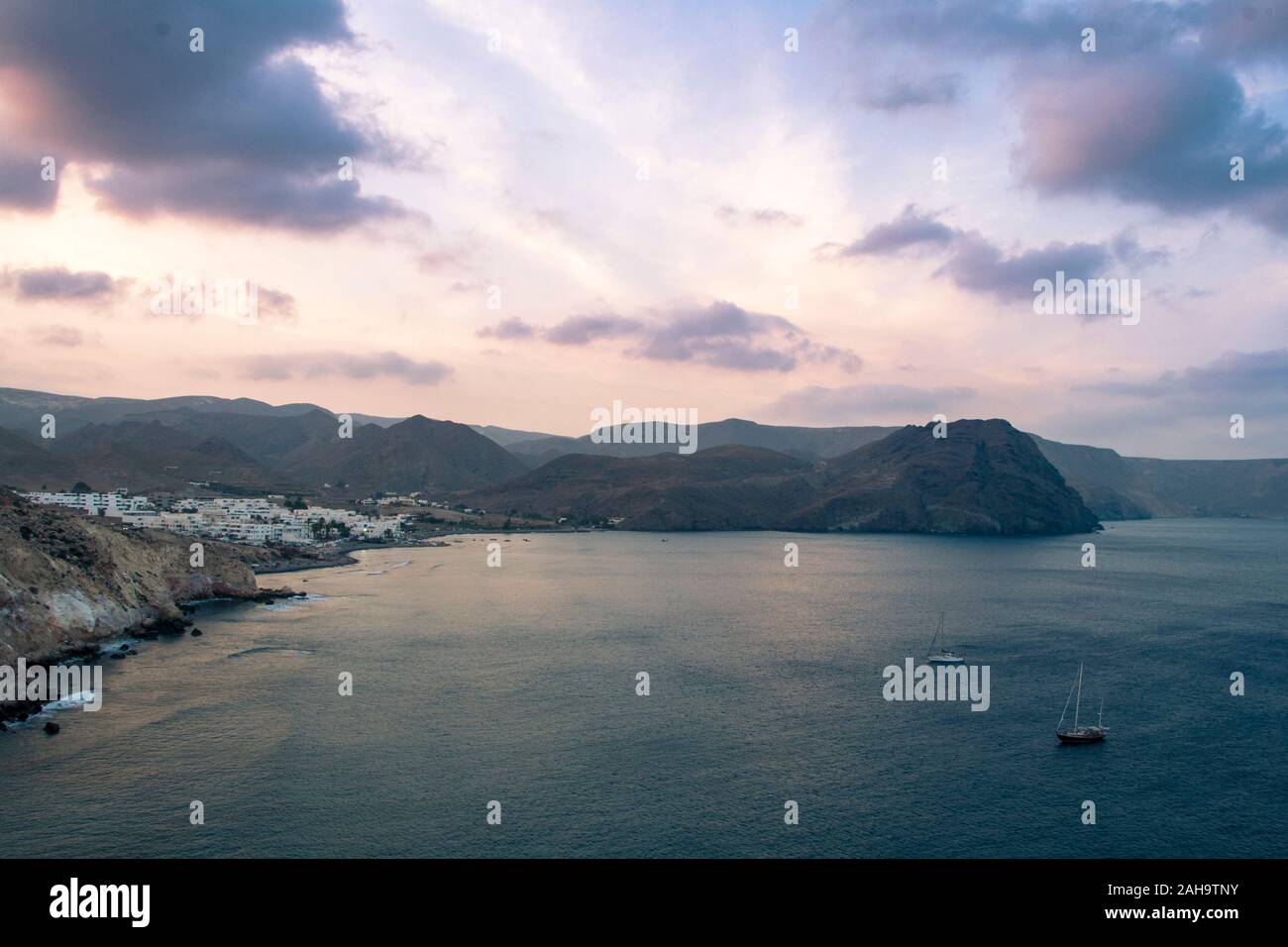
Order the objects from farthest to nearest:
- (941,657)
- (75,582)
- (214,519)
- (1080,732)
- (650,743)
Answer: (214,519) < (75,582) < (941,657) < (1080,732) < (650,743)

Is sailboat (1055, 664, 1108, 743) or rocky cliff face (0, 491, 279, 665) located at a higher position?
rocky cliff face (0, 491, 279, 665)

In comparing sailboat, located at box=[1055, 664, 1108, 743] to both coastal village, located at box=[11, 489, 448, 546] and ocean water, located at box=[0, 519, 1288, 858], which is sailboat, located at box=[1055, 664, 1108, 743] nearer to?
ocean water, located at box=[0, 519, 1288, 858]

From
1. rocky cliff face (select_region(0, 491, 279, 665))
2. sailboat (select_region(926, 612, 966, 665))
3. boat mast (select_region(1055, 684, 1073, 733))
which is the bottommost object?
boat mast (select_region(1055, 684, 1073, 733))

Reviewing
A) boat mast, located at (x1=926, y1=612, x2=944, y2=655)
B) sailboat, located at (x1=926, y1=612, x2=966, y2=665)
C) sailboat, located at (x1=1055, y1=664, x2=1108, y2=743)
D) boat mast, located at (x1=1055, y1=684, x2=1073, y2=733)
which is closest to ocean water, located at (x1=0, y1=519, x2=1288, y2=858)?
boat mast, located at (x1=1055, y1=684, x2=1073, y2=733)

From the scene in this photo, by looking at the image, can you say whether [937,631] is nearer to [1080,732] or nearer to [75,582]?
[1080,732]

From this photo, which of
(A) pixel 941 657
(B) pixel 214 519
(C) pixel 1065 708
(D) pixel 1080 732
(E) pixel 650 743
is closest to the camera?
(E) pixel 650 743

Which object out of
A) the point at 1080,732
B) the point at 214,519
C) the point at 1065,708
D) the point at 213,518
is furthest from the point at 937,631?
the point at 213,518
